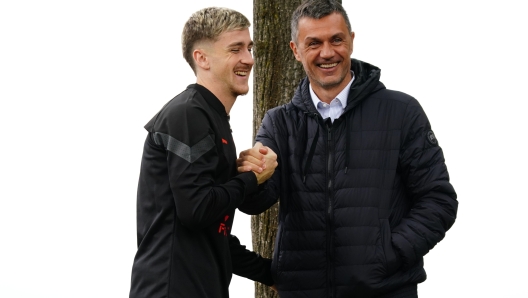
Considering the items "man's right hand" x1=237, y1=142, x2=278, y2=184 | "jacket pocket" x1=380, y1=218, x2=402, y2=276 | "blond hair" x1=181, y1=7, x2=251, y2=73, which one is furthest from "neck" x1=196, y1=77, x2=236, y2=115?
"jacket pocket" x1=380, y1=218, x2=402, y2=276

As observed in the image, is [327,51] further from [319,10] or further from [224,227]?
[224,227]

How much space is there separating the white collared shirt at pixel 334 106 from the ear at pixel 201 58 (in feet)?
2.23

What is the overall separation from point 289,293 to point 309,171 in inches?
25.6

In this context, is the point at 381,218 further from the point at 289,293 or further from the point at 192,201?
the point at 192,201

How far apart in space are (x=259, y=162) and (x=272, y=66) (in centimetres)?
166

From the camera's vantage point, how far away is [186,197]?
142 inches

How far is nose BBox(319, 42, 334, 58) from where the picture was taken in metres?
4.20

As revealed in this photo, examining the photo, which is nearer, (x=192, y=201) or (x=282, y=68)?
(x=192, y=201)

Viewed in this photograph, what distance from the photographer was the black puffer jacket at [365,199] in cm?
406

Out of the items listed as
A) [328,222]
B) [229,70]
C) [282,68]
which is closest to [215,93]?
[229,70]

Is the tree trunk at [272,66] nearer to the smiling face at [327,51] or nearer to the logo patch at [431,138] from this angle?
the smiling face at [327,51]

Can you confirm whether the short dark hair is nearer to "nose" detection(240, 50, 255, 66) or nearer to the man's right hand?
"nose" detection(240, 50, 255, 66)

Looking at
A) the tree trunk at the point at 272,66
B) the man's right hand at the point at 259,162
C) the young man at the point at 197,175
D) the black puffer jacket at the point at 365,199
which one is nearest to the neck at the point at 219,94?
the young man at the point at 197,175

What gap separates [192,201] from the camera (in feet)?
11.8
